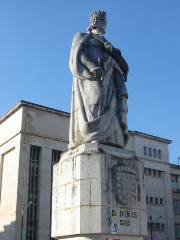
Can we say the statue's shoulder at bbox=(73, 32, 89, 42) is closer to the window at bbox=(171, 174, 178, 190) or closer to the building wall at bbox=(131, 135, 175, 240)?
the building wall at bbox=(131, 135, 175, 240)

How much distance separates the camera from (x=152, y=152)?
71438mm

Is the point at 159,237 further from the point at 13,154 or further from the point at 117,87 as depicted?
the point at 117,87

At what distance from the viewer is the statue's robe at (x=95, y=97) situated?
10305mm

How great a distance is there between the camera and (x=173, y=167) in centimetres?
7712

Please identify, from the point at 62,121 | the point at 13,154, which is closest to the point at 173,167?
the point at 62,121

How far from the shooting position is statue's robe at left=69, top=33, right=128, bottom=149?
10305mm

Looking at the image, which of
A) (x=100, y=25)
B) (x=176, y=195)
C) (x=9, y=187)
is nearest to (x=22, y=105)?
(x=9, y=187)

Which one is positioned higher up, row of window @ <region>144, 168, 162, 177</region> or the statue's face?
row of window @ <region>144, 168, 162, 177</region>

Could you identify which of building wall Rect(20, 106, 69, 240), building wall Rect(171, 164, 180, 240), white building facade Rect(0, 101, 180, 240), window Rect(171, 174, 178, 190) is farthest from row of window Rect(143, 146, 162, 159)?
building wall Rect(20, 106, 69, 240)

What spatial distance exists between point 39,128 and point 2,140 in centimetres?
751

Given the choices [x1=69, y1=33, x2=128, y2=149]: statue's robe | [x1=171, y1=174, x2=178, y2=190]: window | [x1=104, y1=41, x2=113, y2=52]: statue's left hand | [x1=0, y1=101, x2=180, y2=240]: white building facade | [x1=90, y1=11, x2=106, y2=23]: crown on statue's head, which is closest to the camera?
[x1=69, y1=33, x2=128, y2=149]: statue's robe

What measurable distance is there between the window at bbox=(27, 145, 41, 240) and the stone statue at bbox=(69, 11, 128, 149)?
43669mm

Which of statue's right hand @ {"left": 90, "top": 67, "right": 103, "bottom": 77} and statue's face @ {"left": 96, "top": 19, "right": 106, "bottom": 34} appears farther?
statue's face @ {"left": 96, "top": 19, "right": 106, "bottom": 34}

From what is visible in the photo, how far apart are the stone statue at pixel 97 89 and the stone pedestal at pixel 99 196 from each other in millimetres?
490
